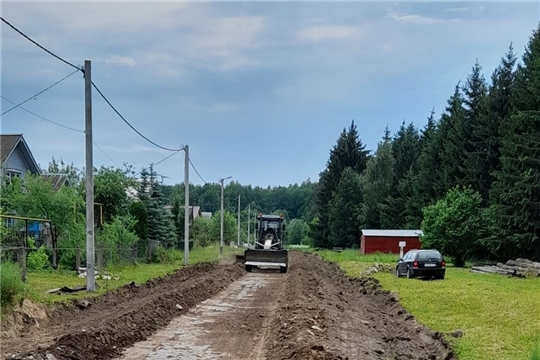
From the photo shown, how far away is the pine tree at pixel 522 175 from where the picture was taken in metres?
36.7

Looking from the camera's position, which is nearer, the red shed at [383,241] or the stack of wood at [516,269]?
the stack of wood at [516,269]

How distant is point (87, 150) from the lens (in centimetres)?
1970

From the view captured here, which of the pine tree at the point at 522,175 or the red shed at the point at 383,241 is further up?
the pine tree at the point at 522,175

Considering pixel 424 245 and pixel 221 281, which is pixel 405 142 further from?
pixel 221 281

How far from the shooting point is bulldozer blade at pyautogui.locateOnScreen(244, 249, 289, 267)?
119 feet

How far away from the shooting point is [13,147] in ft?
128

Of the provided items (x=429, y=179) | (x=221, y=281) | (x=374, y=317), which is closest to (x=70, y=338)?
(x=374, y=317)

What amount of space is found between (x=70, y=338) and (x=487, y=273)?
87.3 feet

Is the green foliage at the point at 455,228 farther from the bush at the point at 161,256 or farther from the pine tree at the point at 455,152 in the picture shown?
the bush at the point at 161,256

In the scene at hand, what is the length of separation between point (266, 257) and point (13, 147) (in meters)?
18.2

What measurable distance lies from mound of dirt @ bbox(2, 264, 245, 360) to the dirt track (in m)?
0.02

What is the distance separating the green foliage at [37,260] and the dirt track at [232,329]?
618cm

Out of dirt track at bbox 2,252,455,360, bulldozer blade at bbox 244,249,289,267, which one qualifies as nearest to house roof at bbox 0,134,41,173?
bulldozer blade at bbox 244,249,289,267

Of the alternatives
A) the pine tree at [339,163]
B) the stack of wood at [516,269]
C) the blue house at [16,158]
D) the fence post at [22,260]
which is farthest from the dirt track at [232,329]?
the pine tree at [339,163]
